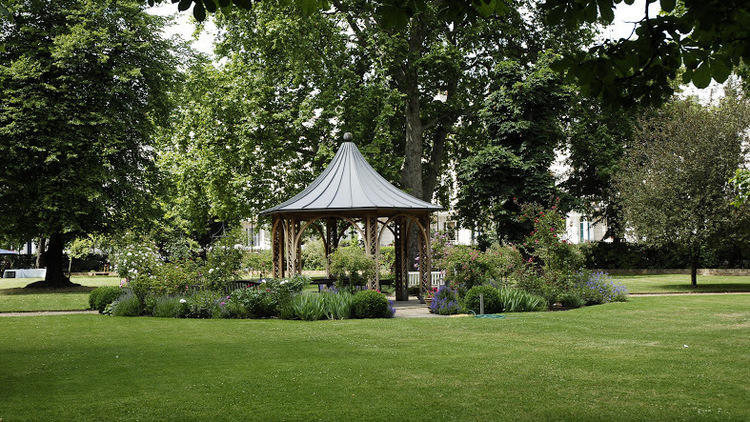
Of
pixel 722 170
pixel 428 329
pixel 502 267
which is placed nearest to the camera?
pixel 428 329

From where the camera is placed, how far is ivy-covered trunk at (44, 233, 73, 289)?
89.7 ft

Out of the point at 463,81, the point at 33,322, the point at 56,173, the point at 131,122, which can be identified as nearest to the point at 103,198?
the point at 56,173

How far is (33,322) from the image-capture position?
15.3m

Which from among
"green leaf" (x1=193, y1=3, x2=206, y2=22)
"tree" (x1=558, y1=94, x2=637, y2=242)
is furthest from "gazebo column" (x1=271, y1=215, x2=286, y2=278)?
"green leaf" (x1=193, y1=3, x2=206, y2=22)

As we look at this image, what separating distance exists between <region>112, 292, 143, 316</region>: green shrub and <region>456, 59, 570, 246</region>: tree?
15442 millimetres

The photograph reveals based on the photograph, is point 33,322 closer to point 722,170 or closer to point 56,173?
point 56,173

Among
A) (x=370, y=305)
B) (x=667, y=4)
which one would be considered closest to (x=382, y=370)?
(x=667, y=4)

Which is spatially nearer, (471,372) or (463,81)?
(471,372)

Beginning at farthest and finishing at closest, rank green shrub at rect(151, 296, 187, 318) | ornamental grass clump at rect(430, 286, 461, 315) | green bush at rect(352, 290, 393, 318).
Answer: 1. ornamental grass clump at rect(430, 286, 461, 315)
2. green shrub at rect(151, 296, 187, 318)
3. green bush at rect(352, 290, 393, 318)

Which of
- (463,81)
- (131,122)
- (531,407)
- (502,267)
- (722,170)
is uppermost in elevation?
(463,81)

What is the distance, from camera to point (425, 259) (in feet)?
65.9

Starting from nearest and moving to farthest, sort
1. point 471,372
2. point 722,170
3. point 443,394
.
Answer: point 443,394
point 471,372
point 722,170

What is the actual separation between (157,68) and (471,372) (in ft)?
77.3

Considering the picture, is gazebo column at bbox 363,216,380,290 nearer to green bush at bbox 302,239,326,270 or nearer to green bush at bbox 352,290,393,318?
green bush at bbox 352,290,393,318
